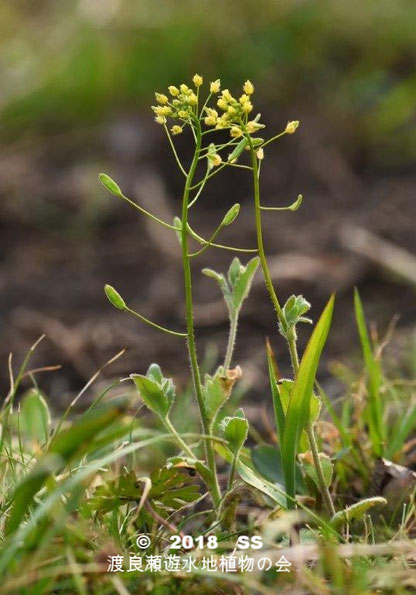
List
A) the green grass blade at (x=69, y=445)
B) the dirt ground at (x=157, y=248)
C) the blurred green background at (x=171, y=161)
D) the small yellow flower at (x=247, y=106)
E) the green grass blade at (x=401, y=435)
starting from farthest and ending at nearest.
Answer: the blurred green background at (x=171, y=161), the dirt ground at (x=157, y=248), the green grass blade at (x=401, y=435), the small yellow flower at (x=247, y=106), the green grass blade at (x=69, y=445)

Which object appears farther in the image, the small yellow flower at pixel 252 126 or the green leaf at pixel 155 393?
the green leaf at pixel 155 393

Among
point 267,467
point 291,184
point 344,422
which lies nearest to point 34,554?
point 267,467

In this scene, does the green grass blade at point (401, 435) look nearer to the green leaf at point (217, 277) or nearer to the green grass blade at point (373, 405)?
the green grass blade at point (373, 405)

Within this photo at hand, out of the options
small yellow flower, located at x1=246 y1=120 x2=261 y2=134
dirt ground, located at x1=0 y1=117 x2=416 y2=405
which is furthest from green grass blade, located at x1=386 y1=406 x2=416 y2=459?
dirt ground, located at x1=0 y1=117 x2=416 y2=405

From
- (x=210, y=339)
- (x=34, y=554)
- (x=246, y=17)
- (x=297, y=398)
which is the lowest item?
(x=210, y=339)

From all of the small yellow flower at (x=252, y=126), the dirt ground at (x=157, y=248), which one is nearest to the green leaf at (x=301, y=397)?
the small yellow flower at (x=252, y=126)

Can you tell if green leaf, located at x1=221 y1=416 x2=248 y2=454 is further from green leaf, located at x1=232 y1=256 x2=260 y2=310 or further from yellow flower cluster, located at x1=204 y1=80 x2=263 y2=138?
yellow flower cluster, located at x1=204 y1=80 x2=263 y2=138

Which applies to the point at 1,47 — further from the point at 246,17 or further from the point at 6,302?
the point at 6,302
